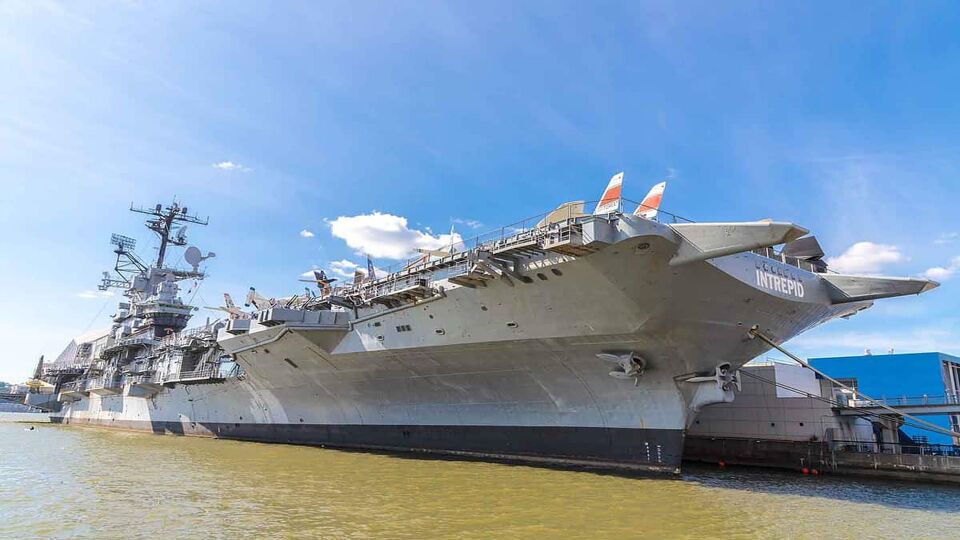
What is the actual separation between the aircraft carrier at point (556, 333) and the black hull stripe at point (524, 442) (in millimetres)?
37

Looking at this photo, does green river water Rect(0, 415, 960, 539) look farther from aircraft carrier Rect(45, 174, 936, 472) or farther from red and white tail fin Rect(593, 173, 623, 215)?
red and white tail fin Rect(593, 173, 623, 215)

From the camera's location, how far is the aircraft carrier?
10.2 meters

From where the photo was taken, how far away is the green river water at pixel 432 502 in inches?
274

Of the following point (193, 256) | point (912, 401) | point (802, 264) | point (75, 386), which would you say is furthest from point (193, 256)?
point (912, 401)

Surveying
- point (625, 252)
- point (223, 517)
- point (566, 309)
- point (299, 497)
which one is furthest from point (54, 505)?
point (625, 252)

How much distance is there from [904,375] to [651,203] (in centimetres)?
1654

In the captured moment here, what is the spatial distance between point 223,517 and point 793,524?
7930 mm

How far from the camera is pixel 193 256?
2856cm

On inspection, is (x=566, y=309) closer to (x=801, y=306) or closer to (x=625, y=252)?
(x=625, y=252)

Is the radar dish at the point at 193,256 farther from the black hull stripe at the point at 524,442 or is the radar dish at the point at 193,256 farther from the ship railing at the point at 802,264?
the ship railing at the point at 802,264

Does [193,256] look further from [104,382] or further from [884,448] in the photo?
[884,448]

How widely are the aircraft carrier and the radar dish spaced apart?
1149 centimetres

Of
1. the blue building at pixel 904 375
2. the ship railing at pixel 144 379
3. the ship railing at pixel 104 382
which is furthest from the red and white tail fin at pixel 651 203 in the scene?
the ship railing at pixel 104 382

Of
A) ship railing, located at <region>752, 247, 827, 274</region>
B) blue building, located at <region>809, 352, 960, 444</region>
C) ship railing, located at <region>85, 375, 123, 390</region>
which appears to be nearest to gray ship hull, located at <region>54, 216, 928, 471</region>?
ship railing, located at <region>752, 247, 827, 274</region>
